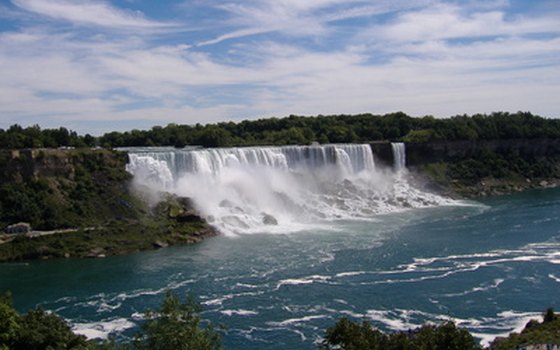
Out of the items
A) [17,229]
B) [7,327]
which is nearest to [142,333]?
[7,327]

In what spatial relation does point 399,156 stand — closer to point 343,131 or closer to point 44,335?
point 343,131

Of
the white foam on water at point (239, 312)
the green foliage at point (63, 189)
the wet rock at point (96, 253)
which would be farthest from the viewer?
the green foliage at point (63, 189)

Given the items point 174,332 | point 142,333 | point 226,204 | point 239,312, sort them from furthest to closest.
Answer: point 226,204, point 239,312, point 142,333, point 174,332

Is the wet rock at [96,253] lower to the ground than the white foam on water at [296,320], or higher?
higher

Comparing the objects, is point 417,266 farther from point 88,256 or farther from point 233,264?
point 88,256

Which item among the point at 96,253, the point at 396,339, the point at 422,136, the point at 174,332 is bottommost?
the point at 96,253

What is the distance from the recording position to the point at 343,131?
243 feet

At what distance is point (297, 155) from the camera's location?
5638cm

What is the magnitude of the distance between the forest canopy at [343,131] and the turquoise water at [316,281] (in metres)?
30.0

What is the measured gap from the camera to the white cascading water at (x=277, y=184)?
45.2 meters

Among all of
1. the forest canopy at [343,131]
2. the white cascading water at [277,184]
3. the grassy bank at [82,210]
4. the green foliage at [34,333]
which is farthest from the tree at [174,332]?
the forest canopy at [343,131]

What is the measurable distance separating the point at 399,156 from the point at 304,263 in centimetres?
3548

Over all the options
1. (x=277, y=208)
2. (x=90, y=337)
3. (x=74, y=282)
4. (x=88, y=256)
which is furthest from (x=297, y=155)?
(x=90, y=337)

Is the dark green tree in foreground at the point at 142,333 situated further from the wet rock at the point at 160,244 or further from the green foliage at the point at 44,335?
the wet rock at the point at 160,244
